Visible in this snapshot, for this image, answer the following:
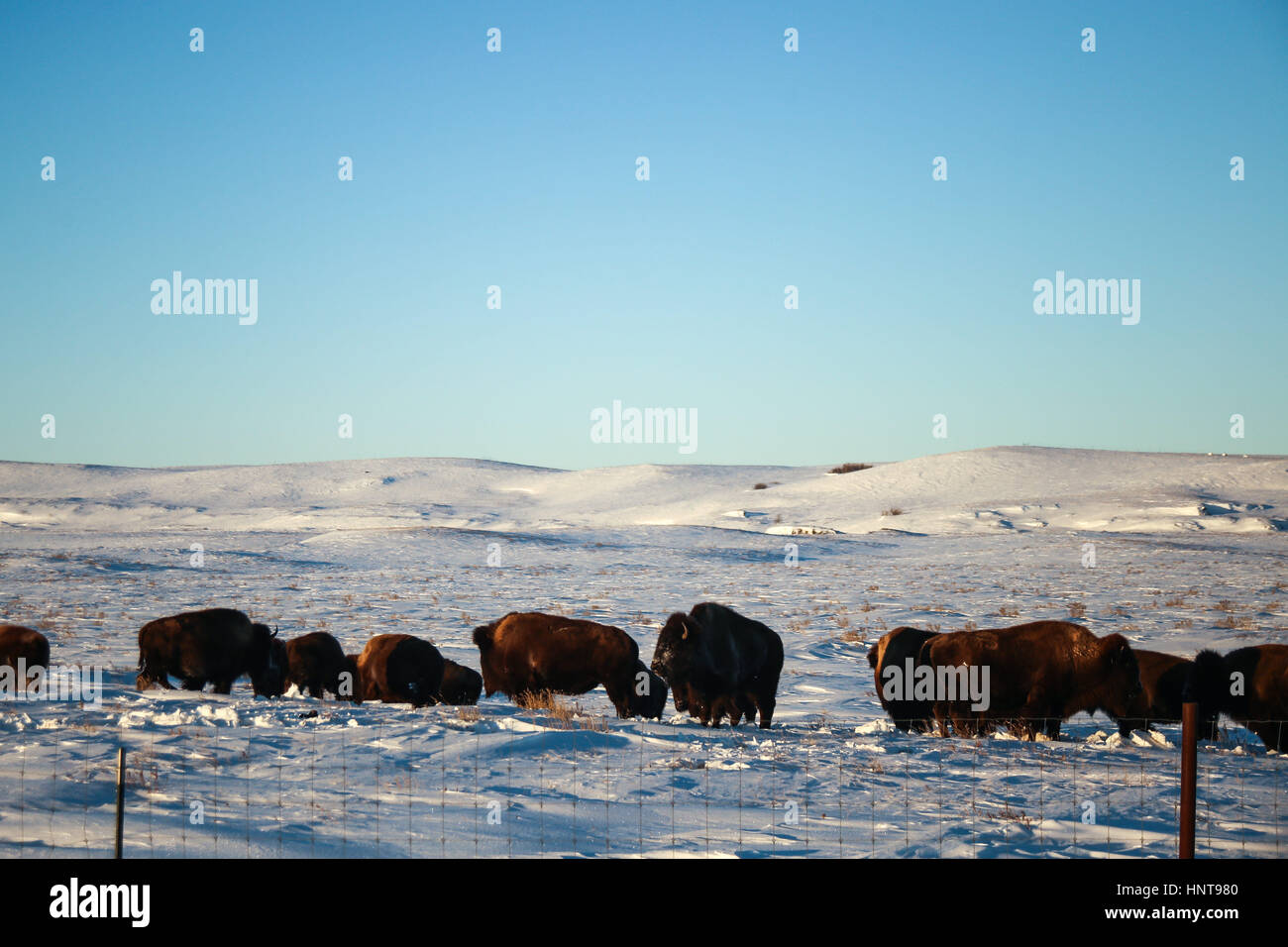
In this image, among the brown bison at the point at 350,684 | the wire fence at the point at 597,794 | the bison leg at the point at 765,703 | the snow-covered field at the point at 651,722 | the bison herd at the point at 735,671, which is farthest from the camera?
the brown bison at the point at 350,684

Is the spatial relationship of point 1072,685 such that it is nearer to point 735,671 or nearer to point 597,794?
point 735,671

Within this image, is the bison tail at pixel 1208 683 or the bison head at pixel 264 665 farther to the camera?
the bison head at pixel 264 665

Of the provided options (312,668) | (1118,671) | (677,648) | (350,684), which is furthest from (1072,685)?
(312,668)

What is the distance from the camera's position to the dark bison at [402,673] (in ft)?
42.0

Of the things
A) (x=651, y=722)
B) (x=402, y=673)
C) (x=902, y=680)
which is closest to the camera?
(x=651, y=722)

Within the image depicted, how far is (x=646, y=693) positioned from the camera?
11.9 meters

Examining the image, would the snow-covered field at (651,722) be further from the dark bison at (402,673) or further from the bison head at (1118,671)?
the dark bison at (402,673)

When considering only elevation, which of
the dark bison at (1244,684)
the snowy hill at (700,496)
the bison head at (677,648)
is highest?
the snowy hill at (700,496)

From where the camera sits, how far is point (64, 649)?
54.6 ft

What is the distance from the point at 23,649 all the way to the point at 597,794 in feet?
28.9

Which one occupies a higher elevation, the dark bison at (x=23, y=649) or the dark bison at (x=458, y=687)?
the dark bison at (x=23, y=649)

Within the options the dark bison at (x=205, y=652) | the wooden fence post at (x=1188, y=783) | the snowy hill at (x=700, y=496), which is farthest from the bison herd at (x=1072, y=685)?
the snowy hill at (x=700, y=496)

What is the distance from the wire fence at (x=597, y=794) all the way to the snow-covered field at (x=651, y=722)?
0.12ft
